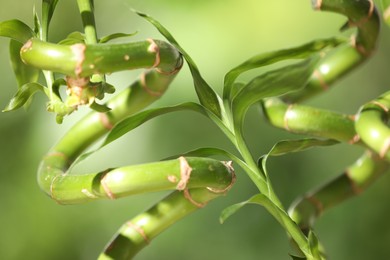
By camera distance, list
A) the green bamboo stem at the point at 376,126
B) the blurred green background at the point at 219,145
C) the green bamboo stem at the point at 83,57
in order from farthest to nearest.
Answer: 1. the blurred green background at the point at 219,145
2. the green bamboo stem at the point at 376,126
3. the green bamboo stem at the point at 83,57

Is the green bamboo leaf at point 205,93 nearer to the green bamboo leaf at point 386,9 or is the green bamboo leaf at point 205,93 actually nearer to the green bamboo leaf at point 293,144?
the green bamboo leaf at point 293,144

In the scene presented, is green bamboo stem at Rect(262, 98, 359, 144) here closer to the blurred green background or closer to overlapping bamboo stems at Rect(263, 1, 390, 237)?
overlapping bamboo stems at Rect(263, 1, 390, 237)

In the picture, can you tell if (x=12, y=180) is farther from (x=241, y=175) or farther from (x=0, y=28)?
(x=0, y=28)

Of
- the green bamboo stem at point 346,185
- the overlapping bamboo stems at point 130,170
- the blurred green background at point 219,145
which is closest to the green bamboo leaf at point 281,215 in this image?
the overlapping bamboo stems at point 130,170

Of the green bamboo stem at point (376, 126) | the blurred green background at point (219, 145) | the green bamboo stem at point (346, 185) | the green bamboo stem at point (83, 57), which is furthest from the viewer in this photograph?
the blurred green background at point (219, 145)

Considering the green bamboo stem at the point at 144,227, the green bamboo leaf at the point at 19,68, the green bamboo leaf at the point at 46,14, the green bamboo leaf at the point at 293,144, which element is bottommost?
the green bamboo stem at the point at 144,227

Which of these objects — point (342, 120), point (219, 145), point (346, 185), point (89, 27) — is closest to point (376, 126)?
point (342, 120)

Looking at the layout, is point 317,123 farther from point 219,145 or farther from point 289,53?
point 219,145
